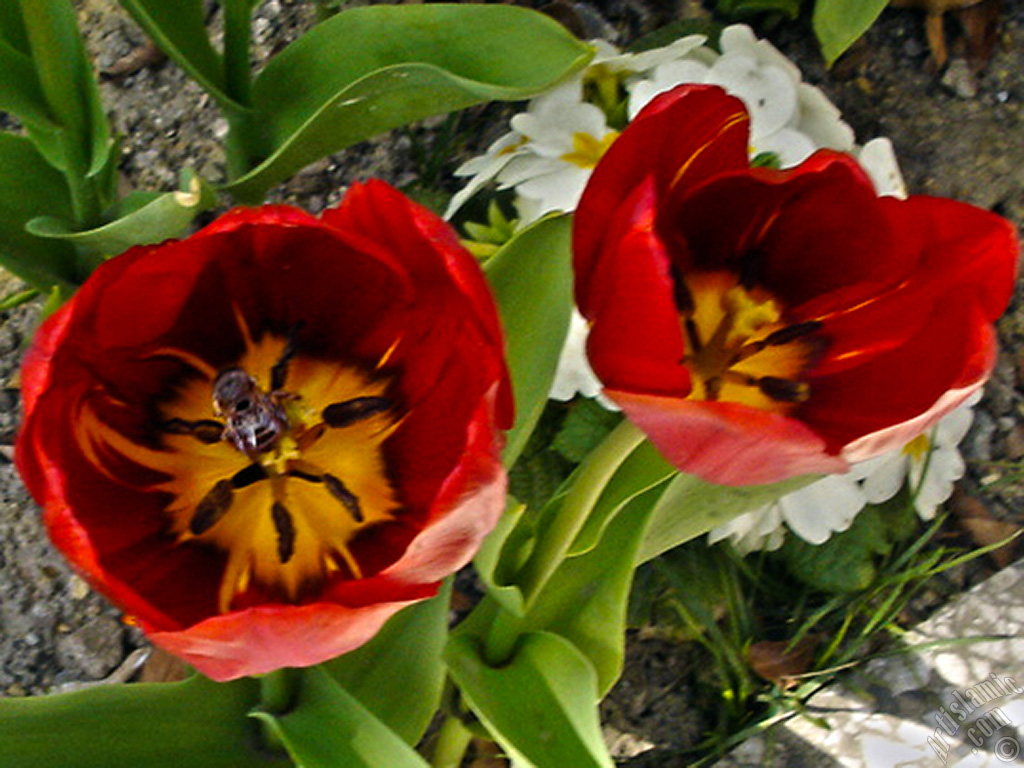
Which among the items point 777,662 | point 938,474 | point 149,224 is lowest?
point 777,662

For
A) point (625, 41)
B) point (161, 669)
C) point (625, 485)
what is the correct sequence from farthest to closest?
point (625, 41)
point (161, 669)
point (625, 485)

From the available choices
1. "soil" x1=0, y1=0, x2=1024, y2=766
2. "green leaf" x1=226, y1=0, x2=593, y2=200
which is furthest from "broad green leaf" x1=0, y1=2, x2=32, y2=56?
"soil" x1=0, y1=0, x2=1024, y2=766

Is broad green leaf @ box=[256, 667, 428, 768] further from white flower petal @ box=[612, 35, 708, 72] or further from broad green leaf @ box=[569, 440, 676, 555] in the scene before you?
white flower petal @ box=[612, 35, 708, 72]

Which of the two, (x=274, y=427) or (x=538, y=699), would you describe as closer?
(x=274, y=427)

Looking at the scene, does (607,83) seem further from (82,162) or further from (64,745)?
(64,745)

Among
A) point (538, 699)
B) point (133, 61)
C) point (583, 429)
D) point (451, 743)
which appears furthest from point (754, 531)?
point (133, 61)

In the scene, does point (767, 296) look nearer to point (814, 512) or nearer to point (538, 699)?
point (538, 699)

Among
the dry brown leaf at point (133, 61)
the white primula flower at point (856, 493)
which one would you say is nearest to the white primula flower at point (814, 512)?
the white primula flower at point (856, 493)
